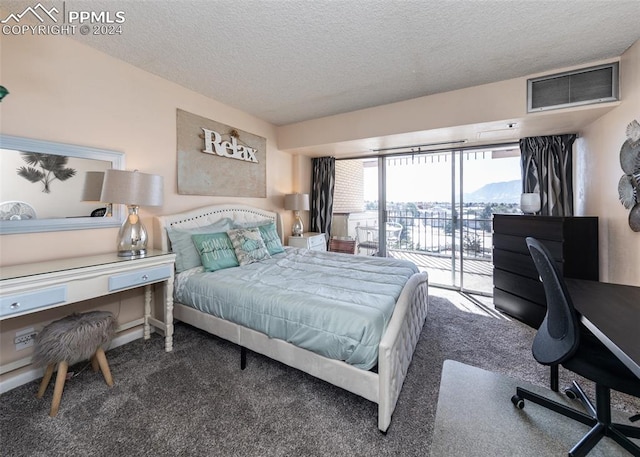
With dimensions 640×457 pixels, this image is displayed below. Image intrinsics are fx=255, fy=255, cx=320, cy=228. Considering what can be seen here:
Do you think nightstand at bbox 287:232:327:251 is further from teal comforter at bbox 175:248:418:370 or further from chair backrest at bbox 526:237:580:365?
chair backrest at bbox 526:237:580:365

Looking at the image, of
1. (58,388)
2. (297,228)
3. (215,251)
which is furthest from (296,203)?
(58,388)

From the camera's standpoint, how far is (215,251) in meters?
2.59

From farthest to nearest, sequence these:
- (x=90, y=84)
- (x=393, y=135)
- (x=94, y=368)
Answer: (x=393, y=135)
(x=90, y=84)
(x=94, y=368)

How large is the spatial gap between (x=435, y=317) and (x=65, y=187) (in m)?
3.80

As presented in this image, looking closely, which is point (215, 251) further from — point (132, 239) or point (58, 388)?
point (58, 388)

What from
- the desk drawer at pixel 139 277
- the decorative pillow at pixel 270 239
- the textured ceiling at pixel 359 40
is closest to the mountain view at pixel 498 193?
the textured ceiling at pixel 359 40

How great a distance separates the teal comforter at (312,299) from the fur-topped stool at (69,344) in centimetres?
65

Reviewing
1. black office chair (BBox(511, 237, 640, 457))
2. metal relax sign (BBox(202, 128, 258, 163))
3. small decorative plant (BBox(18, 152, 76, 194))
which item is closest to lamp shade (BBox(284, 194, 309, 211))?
metal relax sign (BBox(202, 128, 258, 163))

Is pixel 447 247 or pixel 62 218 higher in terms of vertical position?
pixel 62 218

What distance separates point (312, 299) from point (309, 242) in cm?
235

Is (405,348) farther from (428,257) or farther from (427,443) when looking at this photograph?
Answer: (428,257)

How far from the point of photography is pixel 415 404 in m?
1.69

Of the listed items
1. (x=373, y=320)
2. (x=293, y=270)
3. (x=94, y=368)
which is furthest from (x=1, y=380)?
(x=373, y=320)

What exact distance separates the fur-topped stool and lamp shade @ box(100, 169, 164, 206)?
0.90 m
